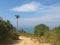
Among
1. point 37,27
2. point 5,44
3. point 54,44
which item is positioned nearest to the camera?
point 54,44

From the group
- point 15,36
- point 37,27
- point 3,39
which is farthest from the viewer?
point 37,27

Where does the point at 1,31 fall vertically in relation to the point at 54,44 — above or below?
above

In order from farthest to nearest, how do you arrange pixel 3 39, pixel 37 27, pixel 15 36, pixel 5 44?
pixel 37 27 → pixel 15 36 → pixel 3 39 → pixel 5 44

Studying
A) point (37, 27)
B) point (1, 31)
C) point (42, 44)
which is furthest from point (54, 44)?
point (37, 27)

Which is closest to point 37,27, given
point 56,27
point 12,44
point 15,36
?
point 15,36

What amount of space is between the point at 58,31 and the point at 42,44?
9.60 ft

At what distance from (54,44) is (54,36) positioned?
12.3ft

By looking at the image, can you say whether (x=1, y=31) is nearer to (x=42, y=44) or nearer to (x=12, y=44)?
(x=12, y=44)

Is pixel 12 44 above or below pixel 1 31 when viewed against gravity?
below

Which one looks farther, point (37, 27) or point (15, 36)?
point (37, 27)

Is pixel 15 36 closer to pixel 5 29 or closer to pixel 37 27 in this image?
pixel 5 29

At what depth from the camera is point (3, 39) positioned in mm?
26328

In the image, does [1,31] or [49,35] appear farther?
[49,35]

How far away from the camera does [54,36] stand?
25.5 metres
